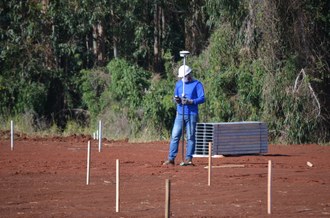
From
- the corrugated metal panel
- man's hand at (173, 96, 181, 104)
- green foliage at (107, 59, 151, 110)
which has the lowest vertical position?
the corrugated metal panel

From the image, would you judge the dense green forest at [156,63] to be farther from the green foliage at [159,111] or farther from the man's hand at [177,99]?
the man's hand at [177,99]

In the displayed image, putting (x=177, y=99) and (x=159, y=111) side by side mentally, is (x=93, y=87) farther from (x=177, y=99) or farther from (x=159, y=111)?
(x=177, y=99)

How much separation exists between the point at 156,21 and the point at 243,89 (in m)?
9.79

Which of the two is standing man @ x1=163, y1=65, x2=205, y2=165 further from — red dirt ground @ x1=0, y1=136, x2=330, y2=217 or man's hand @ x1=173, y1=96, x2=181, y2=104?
red dirt ground @ x1=0, y1=136, x2=330, y2=217

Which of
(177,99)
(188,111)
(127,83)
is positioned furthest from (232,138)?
(127,83)

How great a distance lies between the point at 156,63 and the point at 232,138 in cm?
1533

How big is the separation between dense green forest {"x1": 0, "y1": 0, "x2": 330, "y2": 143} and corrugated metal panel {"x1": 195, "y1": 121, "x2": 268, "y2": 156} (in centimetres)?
481

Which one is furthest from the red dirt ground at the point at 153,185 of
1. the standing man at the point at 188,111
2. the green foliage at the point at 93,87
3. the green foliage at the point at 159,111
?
the green foliage at the point at 93,87

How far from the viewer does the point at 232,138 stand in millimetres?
21547

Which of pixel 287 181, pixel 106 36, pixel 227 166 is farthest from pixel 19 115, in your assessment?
pixel 287 181

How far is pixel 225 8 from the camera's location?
27797 mm

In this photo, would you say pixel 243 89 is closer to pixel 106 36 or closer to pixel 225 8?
pixel 225 8

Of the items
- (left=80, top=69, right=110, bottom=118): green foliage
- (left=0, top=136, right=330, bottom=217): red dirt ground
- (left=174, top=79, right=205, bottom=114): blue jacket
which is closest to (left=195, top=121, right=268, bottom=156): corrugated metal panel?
(left=0, top=136, right=330, bottom=217): red dirt ground

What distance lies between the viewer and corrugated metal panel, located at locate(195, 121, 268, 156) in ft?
70.1
